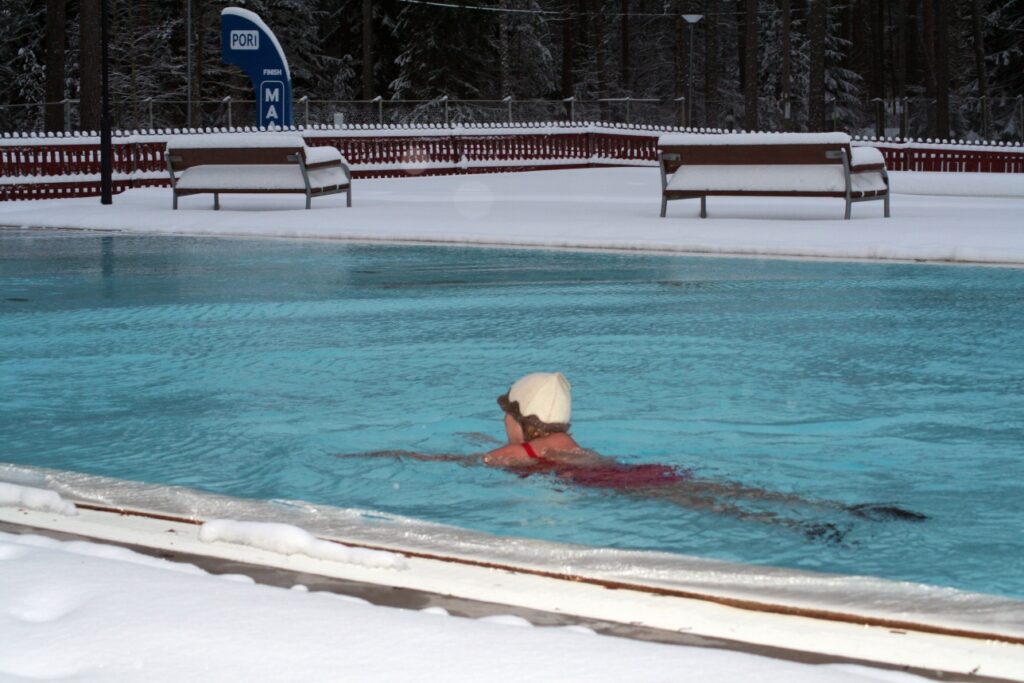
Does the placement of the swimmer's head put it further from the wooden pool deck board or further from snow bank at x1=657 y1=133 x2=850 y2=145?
snow bank at x1=657 y1=133 x2=850 y2=145

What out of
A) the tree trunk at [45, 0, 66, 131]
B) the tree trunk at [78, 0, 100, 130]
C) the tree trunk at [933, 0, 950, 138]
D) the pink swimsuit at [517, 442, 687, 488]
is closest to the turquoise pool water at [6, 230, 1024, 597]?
the pink swimsuit at [517, 442, 687, 488]

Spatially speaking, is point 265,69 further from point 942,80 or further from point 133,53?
point 133,53

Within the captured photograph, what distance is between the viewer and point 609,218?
1784 centimetres

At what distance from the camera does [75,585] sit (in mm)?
3588

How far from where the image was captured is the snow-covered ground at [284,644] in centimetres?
299

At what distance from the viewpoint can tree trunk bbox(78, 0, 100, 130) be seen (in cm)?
2794

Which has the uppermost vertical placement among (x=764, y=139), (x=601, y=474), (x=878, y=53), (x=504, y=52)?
(x=878, y=53)

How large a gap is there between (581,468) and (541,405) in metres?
0.32

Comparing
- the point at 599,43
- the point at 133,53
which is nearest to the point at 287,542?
the point at 133,53

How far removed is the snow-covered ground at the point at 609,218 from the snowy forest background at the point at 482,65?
1335cm

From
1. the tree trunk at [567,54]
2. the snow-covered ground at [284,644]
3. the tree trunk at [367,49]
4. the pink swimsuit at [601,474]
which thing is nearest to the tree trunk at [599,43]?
the tree trunk at [567,54]

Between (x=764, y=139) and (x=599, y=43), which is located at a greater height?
(x=599, y=43)

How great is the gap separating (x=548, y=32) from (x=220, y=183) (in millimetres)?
54148

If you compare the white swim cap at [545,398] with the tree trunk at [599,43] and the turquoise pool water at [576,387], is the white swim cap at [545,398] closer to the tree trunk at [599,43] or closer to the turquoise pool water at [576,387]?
the turquoise pool water at [576,387]
